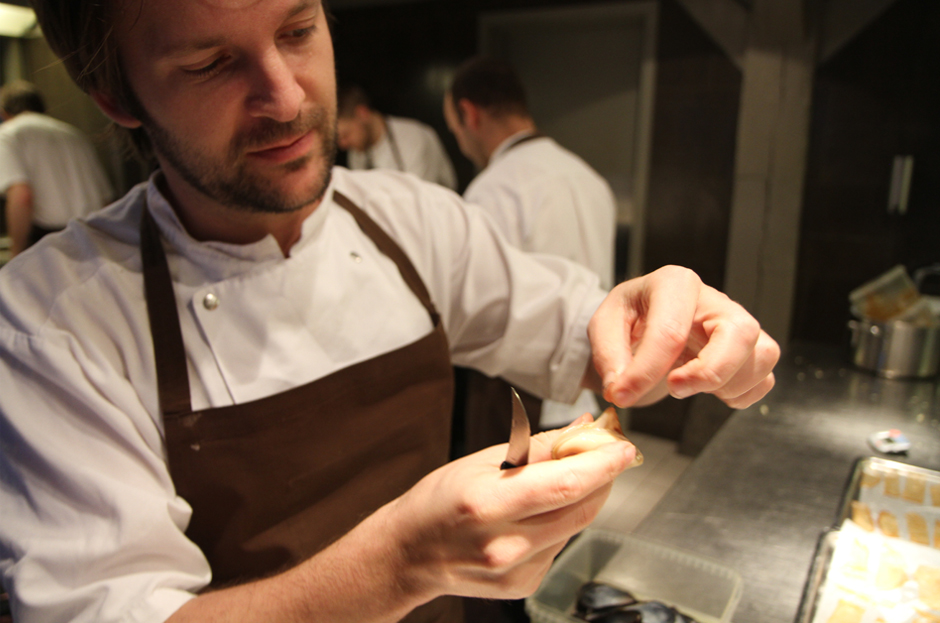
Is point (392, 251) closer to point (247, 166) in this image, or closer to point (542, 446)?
point (247, 166)

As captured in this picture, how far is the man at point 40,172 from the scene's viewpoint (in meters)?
1.01

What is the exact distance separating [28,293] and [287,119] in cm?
41

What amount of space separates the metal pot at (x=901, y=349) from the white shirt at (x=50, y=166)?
243cm

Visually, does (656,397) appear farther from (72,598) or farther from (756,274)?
(756,274)

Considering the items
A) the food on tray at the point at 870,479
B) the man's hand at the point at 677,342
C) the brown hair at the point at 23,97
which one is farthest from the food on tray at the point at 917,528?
the brown hair at the point at 23,97

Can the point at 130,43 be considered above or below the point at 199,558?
above

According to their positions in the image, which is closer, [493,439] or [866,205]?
[493,439]

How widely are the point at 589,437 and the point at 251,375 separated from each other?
0.53 m

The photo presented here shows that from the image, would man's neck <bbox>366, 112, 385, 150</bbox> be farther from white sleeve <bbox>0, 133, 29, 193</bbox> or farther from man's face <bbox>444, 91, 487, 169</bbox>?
white sleeve <bbox>0, 133, 29, 193</bbox>

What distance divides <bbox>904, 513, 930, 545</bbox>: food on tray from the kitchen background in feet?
4.36

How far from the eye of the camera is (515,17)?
3986 mm

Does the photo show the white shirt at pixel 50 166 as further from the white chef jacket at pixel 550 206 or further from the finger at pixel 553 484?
the white chef jacket at pixel 550 206

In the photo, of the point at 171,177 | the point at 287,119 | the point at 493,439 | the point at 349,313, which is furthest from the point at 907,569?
the point at 171,177

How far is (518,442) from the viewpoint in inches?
23.7
